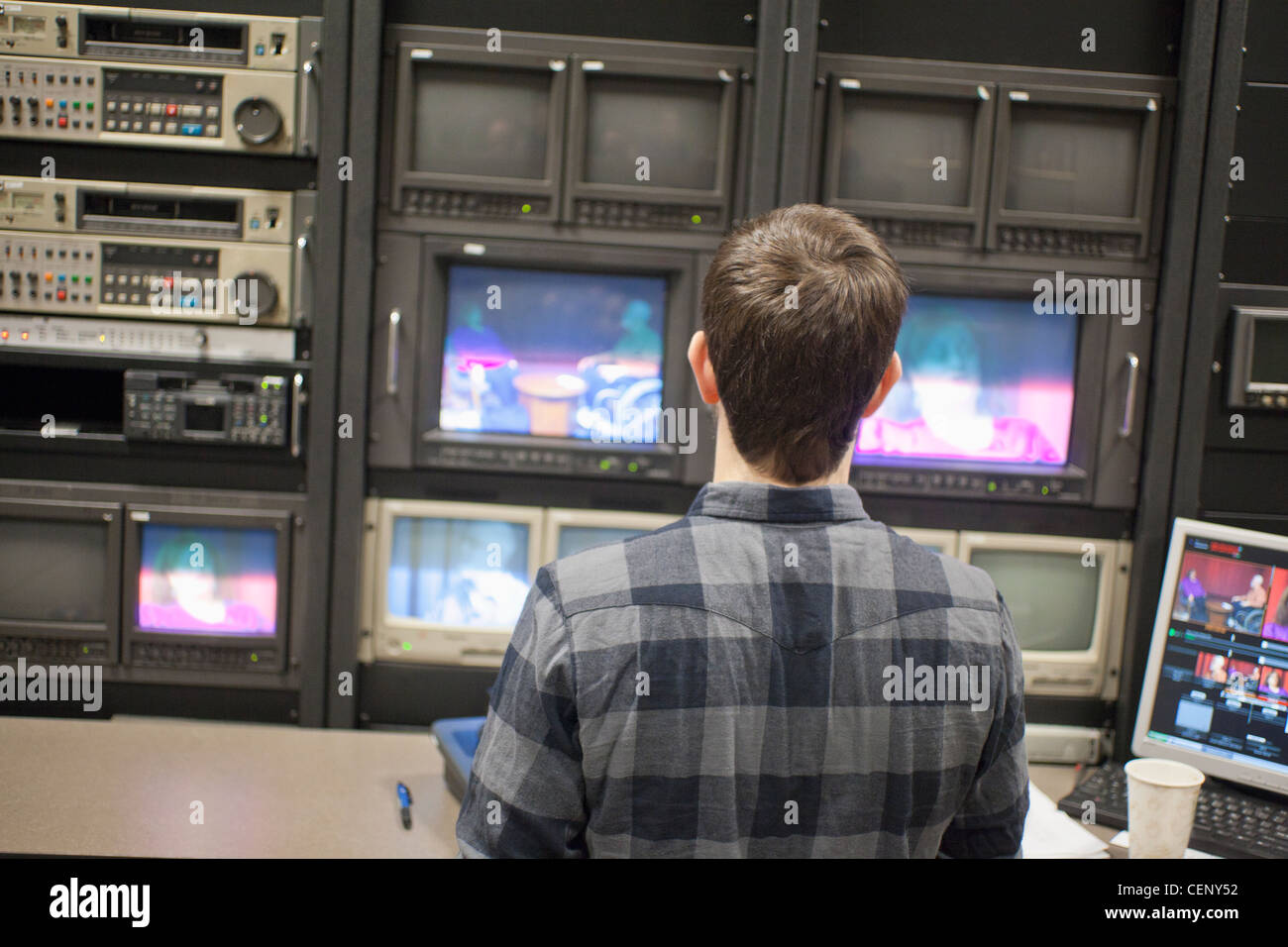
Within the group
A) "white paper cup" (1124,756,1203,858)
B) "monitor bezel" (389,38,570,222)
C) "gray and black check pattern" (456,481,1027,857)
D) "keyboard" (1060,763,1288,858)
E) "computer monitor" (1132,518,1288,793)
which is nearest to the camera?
"gray and black check pattern" (456,481,1027,857)

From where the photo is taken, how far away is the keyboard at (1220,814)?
1.42m

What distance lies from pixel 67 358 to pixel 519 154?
0.90 metres

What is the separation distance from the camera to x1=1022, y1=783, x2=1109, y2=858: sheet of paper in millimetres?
1391

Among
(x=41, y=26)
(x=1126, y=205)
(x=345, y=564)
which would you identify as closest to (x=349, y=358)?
(x=345, y=564)

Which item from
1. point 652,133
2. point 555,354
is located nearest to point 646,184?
point 652,133

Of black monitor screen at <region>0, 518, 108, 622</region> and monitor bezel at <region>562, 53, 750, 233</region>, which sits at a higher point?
monitor bezel at <region>562, 53, 750, 233</region>

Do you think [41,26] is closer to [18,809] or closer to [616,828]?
[18,809]

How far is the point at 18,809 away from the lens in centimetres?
143

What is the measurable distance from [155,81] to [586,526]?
1116mm

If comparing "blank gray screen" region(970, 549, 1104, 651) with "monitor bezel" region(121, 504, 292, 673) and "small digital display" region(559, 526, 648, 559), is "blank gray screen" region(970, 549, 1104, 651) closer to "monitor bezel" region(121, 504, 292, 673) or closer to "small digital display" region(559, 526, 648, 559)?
"small digital display" region(559, 526, 648, 559)

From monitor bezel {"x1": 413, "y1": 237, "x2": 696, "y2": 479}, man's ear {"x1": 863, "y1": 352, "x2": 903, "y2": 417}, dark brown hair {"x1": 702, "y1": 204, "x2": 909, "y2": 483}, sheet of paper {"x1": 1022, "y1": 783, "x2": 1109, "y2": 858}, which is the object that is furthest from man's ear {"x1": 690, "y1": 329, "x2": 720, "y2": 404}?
monitor bezel {"x1": 413, "y1": 237, "x2": 696, "y2": 479}

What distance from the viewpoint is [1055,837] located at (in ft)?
4.74

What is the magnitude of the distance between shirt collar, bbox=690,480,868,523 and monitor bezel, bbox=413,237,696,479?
108 centimetres

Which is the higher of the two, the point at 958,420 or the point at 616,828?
the point at 958,420
